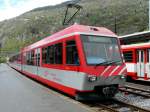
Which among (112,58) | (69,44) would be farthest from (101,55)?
(69,44)

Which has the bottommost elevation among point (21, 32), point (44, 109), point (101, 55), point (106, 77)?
point (44, 109)

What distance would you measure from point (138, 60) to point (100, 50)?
9.59 metres

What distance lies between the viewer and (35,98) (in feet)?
46.2

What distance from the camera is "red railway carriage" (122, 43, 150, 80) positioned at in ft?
67.5

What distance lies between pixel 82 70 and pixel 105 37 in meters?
1.93

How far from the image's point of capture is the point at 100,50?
12711mm

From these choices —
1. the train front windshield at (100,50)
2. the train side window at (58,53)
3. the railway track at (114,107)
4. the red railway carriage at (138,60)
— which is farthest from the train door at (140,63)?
the railway track at (114,107)

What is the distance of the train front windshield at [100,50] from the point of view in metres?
12.4

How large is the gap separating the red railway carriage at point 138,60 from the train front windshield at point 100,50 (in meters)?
7.70

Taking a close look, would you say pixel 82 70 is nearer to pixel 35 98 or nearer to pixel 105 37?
pixel 105 37

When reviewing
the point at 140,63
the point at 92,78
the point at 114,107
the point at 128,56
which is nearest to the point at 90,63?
the point at 92,78

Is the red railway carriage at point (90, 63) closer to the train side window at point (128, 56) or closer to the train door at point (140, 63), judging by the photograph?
the train door at point (140, 63)

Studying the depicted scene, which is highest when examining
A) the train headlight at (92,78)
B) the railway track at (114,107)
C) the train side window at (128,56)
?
the train side window at (128,56)

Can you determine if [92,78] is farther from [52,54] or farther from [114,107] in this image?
[52,54]
